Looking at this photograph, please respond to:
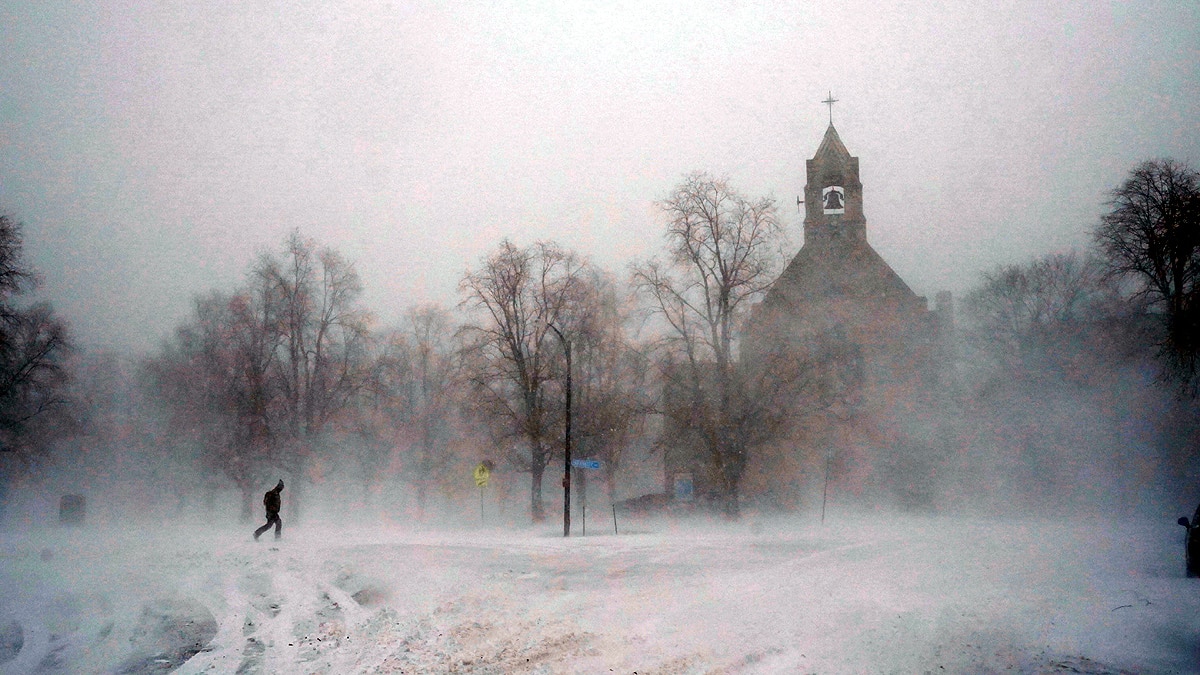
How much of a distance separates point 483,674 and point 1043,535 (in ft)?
65.9

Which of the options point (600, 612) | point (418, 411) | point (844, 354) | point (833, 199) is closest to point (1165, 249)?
point (600, 612)

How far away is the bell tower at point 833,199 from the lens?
46938 mm

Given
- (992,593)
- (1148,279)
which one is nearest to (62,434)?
(992,593)

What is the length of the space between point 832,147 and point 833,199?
3.14 metres

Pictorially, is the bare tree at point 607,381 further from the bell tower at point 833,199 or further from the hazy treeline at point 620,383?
the bell tower at point 833,199

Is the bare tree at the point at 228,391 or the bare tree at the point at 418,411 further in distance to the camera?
the bare tree at the point at 418,411

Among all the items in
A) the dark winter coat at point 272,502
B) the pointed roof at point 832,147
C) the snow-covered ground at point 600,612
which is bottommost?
the snow-covered ground at point 600,612

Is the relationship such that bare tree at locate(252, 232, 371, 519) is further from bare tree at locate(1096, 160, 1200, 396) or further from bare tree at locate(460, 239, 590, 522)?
bare tree at locate(1096, 160, 1200, 396)

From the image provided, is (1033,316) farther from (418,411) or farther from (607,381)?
(418,411)

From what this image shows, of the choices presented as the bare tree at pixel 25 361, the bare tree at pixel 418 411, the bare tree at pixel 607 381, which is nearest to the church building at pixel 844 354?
the bare tree at pixel 607 381

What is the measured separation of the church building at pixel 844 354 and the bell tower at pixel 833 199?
0.05 metres

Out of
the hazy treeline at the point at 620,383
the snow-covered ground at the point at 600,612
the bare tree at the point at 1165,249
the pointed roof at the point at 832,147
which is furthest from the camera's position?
the pointed roof at the point at 832,147

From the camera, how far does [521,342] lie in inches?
1500

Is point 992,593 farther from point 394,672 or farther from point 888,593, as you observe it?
point 394,672
